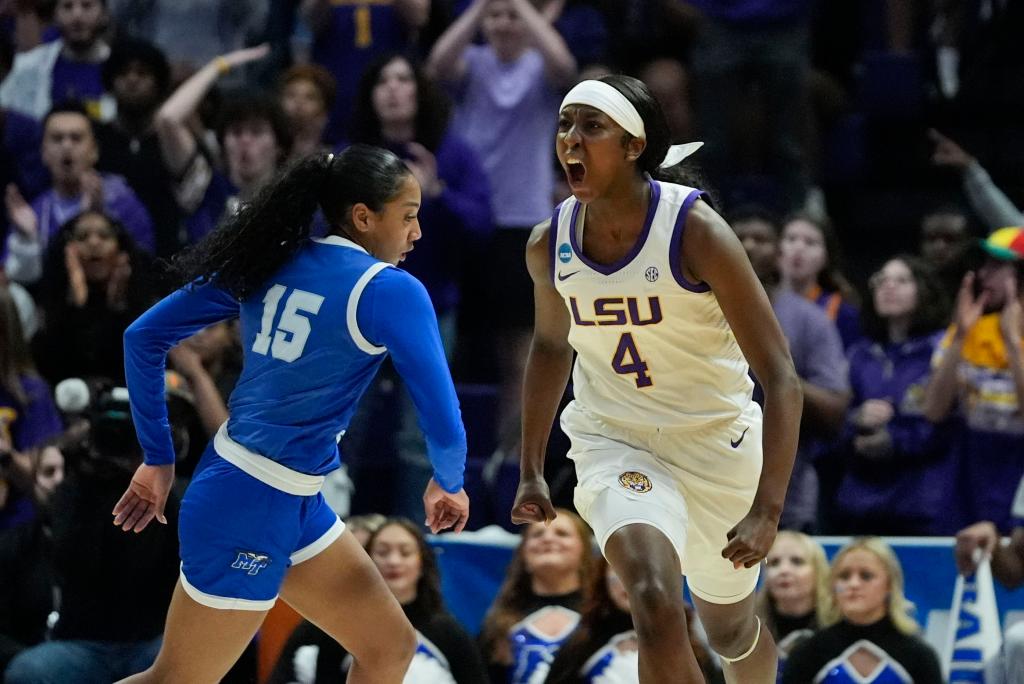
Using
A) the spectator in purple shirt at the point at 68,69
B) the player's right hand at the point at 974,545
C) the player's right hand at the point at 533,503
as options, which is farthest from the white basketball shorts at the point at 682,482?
the spectator in purple shirt at the point at 68,69

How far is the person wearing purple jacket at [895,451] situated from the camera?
286 inches

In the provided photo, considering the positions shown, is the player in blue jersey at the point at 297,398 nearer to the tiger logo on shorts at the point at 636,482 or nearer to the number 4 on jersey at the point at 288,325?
the number 4 on jersey at the point at 288,325

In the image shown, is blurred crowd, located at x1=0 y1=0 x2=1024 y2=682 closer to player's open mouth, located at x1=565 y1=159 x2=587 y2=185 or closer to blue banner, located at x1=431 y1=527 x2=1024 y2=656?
blue banner, located at x1=431 y1=527 x2=1024 y2=656

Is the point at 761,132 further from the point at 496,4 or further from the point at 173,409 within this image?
the point at 173,409

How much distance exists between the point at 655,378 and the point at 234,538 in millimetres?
1226

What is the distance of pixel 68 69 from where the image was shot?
9.58 m

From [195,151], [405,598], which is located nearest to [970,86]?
[195,151]

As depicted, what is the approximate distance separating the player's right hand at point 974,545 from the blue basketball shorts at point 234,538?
3072mm

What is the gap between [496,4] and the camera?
28.4 ft

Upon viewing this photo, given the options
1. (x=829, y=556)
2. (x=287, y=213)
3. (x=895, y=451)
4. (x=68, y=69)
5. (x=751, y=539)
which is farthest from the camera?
(x=68, y=69)

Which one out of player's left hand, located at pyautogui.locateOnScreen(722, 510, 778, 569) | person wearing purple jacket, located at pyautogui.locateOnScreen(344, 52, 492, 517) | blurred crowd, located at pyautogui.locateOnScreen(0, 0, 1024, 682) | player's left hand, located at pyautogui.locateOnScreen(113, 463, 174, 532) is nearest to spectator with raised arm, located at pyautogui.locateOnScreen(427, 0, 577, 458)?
blurred crowd, located at pyautogui.locateOnScreen(0, 0, 1024, 682)

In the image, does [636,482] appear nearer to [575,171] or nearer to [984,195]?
[575,171]

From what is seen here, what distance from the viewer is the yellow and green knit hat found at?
7.31 metres

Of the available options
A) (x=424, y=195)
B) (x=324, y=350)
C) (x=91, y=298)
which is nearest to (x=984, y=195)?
(x=424, y=195)
